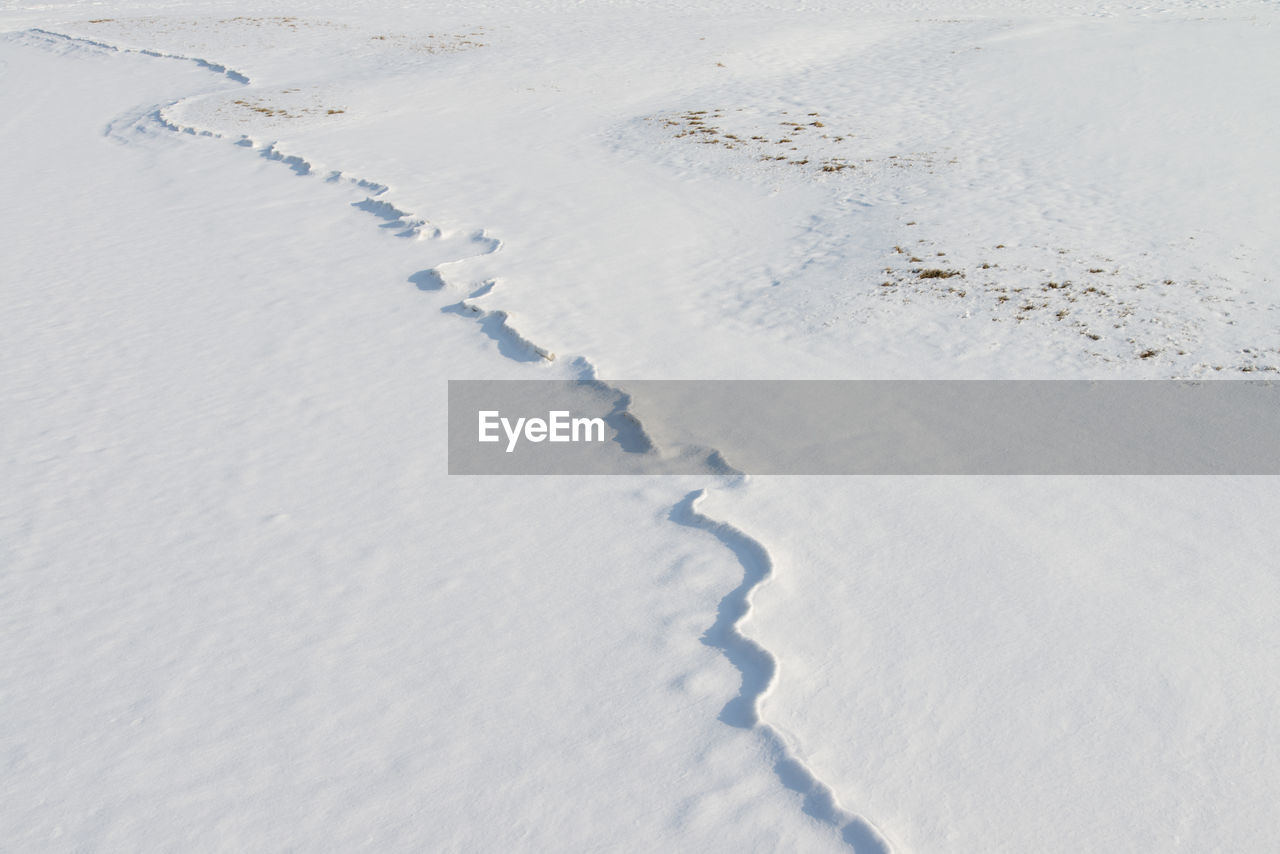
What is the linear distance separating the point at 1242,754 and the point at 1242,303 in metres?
4.22

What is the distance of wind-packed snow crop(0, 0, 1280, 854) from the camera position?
128 inches

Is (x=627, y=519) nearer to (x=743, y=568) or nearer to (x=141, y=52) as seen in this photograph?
(x=743, y=568)

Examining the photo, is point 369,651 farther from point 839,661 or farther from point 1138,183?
point 1138,183

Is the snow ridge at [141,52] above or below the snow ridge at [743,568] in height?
below

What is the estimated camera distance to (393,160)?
11.7 metres

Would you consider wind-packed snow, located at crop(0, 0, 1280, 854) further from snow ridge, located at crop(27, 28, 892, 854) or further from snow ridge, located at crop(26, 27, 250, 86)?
snow ridge, located at crop(26, 27, 250, 86)

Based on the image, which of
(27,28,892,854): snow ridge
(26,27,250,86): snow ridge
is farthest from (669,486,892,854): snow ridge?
(26,27,250,86): snow ridge

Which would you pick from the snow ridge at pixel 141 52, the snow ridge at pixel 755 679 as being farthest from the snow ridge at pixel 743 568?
the snow ridge at pixel 141 52

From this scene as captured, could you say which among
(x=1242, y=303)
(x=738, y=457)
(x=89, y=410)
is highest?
(x=1242, y=303)

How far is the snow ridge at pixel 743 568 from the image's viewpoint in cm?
314

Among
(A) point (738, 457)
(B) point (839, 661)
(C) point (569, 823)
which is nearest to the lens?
(C) point (569, 823)

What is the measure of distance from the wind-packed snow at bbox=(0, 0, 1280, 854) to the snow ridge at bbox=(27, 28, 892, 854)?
0.07 feet

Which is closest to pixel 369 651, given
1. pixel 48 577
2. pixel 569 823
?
pixel 569 823

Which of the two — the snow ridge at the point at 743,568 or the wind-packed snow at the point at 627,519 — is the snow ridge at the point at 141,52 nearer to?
the wind-packed snow at the point at 627,519
